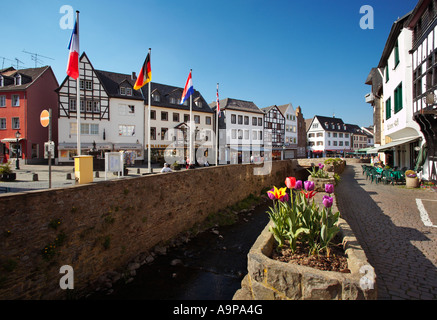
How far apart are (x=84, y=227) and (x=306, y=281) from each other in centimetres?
555

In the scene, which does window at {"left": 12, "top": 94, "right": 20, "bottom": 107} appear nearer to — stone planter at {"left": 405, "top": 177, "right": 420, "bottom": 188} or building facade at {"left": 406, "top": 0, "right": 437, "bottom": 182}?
building facade at {"left": 406, "top": 0, "right": 437, "bottom": 182}

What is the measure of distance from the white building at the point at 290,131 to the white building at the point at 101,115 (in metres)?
31.1

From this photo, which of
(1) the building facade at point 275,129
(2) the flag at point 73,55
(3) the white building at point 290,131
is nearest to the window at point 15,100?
(2) the flag at point 73,55

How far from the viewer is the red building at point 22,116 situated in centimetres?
2581

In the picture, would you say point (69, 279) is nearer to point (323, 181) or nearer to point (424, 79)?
point (323, 181)

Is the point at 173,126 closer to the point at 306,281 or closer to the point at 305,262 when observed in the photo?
the point at 305,262

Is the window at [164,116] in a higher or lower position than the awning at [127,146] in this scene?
higher

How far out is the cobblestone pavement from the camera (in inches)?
156

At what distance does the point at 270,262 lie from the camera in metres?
2.96

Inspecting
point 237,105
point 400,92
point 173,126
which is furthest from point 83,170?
point 237,105

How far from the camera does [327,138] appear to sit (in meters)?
61.2

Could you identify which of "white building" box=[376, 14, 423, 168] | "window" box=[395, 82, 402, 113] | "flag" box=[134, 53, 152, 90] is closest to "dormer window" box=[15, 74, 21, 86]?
"flag" box=[134, 53, 152, 90]

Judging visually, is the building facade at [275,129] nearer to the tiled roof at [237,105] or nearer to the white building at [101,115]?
the tiled roof at [237,105]

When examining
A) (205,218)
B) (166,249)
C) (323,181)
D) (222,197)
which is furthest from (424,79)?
(166,249)
